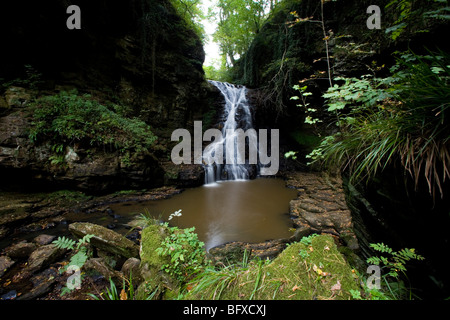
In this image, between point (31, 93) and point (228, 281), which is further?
point (31, 93)

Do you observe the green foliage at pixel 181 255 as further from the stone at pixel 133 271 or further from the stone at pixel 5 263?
the stone at pixel 5 263

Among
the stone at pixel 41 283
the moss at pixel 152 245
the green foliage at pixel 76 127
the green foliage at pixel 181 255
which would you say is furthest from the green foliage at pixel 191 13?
the stone at pixel 41 283

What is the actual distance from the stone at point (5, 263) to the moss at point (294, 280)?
11.1ft

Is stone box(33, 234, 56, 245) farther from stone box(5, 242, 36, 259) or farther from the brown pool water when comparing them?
the brown pool water

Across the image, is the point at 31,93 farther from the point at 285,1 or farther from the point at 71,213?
the point at 285,1

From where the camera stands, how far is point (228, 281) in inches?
50.5

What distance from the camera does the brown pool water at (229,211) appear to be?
4043 mm

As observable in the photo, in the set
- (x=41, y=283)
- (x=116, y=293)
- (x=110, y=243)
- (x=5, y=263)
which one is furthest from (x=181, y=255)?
(x=5, y=263)

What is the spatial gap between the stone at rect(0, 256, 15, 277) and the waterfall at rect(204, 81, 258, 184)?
600 cm

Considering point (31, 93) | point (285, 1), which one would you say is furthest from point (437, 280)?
point (285, 1)

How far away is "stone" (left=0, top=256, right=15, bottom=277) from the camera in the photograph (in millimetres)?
2538

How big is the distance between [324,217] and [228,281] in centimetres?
409

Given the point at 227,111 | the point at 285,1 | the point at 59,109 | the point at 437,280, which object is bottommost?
the point at 437,280

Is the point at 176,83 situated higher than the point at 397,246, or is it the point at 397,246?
the point at 176,83
